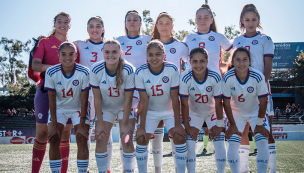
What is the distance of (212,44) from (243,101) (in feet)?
4.01

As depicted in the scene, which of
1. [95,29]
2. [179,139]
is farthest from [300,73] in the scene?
[179,139]

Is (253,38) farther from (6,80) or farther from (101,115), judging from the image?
(6,80)

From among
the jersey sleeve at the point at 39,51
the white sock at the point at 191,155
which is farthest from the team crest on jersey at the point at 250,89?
the jersey sleeve at the point at 39,51

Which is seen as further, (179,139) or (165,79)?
(165,79)

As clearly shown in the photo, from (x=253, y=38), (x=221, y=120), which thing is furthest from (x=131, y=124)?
(x=253, y=38)

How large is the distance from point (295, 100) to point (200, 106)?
36866 millimetres

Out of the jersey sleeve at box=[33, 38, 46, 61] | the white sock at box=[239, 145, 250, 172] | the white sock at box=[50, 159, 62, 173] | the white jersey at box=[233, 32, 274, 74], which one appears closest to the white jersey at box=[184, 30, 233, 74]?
the white jersey at box=[233, 32, 274, 74]

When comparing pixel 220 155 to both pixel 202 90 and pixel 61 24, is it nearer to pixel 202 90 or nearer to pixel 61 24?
pixel 202 90

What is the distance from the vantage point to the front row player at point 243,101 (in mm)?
3723

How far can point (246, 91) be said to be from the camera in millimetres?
3879

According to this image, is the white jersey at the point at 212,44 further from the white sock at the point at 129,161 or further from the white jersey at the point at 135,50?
the white sock at the point at 129,161

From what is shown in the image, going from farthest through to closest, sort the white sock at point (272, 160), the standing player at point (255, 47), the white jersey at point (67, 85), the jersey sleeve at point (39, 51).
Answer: the jersey sleeve at point (39, 51)
the standing player at point (255, 47)
the white sock at point (272, 160)
the white jersey at point (67, 85)

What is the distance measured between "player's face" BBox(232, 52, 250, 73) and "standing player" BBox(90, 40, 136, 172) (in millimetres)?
1550

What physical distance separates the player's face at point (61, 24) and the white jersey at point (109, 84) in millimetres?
1112
